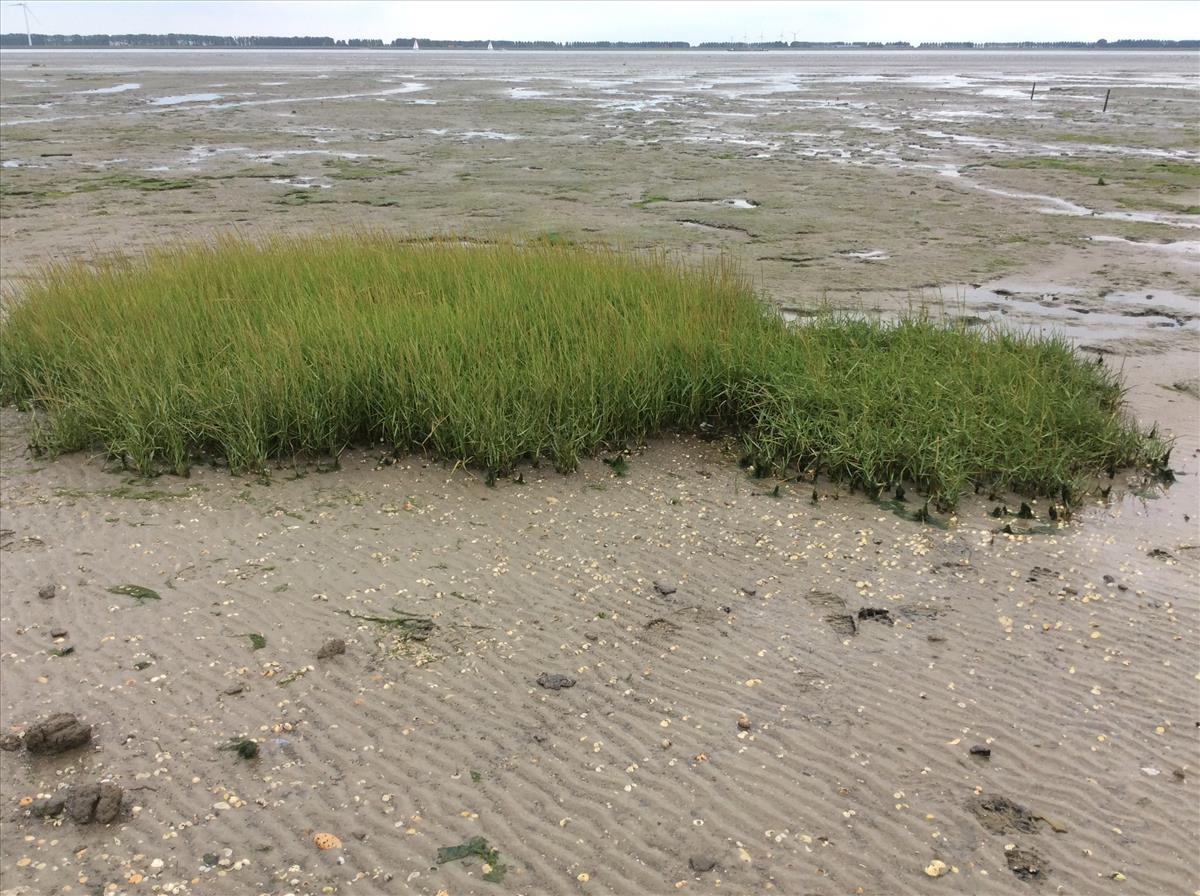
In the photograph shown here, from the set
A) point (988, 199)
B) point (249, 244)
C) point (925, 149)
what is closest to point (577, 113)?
point (925, 149)

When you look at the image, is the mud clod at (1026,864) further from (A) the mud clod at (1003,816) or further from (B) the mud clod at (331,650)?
(B) the mud clod at (331,650)

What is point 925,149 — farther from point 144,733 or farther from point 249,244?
point 144,733

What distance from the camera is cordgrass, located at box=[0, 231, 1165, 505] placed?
5.07 m

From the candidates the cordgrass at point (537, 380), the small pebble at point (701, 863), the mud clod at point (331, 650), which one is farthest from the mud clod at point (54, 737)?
the cordgrass at point (537, 380)

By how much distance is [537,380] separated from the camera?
5242 millimetres

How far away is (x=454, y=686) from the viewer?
11.0 ft

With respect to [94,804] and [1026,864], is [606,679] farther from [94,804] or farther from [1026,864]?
[94,804]

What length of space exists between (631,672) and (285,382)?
275cm

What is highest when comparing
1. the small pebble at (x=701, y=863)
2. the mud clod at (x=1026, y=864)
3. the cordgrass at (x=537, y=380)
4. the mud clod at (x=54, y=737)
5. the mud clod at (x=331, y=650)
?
the cordgrass at (x=537, y=380)

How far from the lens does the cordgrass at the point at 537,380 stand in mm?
5074

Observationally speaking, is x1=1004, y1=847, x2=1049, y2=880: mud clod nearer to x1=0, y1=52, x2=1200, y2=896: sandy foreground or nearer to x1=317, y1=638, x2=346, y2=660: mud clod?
x1=0, y1=52, x2=1200, y2=896: sandy foreground

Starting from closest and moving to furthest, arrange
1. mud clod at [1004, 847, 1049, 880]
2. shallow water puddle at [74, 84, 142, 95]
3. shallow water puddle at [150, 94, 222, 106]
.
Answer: mud clod at [1004, 847, 1049, 880], shallow water puddle at [150, 94, 222, 106], shallow water puddle at [74, 84, 142, 95]

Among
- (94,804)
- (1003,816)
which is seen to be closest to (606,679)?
(1003,816)

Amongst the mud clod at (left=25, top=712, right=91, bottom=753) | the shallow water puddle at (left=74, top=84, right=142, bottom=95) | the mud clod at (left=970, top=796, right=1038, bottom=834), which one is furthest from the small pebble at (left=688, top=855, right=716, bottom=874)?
the shallow water puddle at (left=74, top=84, right=142, bottom=95)
